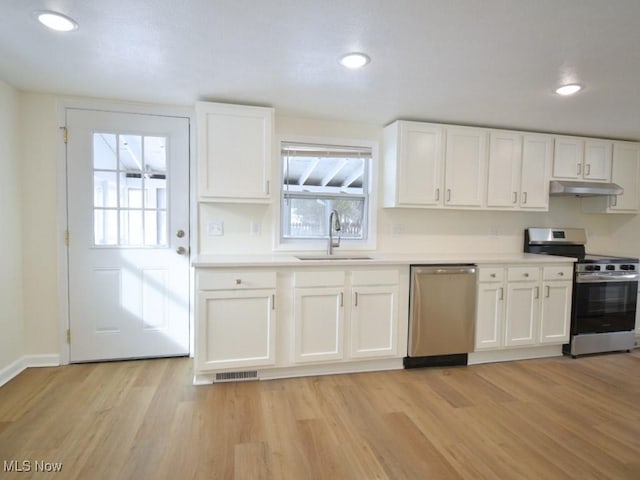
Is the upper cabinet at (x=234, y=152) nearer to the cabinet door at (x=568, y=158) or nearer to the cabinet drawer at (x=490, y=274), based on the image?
the cabinet drawer at (x=490, y=274)

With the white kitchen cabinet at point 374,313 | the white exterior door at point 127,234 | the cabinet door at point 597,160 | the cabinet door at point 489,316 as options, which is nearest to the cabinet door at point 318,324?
the white kitchen cabinet at point 374,313

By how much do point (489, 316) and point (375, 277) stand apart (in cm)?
113

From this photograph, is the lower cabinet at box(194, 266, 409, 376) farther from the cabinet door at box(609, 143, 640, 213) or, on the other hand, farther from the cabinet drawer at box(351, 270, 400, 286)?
the cabinet door at box(609, 143, 640, 213)

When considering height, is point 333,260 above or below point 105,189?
below

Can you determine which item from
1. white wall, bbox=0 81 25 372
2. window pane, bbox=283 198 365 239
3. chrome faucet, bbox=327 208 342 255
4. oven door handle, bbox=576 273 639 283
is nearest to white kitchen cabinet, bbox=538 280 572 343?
oven door handle, bbox=576 273 639 283

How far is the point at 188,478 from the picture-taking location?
167 centimetres

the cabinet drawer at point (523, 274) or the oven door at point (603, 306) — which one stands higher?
the cabinet drawer at point (523, 274)

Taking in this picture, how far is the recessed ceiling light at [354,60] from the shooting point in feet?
6.58

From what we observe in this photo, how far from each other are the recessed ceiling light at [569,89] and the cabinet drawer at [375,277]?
5.65 ft

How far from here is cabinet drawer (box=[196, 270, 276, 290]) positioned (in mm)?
2520

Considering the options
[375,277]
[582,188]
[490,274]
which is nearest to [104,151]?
[375,277]

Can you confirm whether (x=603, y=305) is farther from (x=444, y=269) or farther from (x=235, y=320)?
(x=235, y=320)

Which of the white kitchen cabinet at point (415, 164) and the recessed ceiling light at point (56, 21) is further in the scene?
the white kitchen cabinet at point (415, 164)

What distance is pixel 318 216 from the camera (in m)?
3.42
